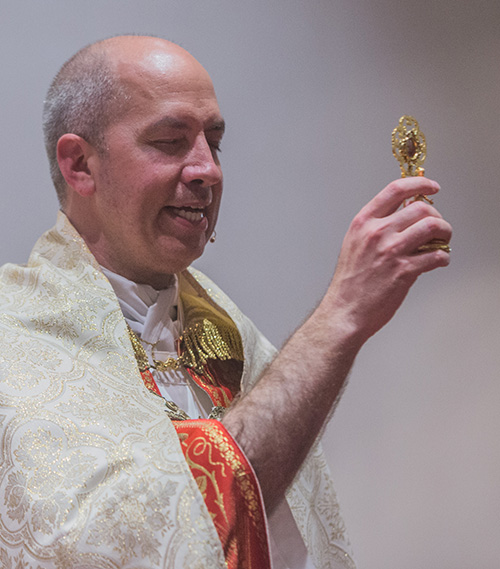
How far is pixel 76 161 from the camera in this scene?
1.47 metres

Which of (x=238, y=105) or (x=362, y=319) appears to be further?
(x=238, y=105)

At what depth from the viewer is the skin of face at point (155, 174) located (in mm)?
1397

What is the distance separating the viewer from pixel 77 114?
1480 millimetres

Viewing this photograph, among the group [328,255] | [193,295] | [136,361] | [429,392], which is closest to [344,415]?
[429,392]

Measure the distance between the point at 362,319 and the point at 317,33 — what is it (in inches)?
54.3

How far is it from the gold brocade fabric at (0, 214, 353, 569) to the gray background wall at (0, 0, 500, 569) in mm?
856

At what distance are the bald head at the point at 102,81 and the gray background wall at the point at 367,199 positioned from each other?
0.57 m

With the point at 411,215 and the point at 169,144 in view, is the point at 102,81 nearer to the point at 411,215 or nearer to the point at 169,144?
the point at 169,144

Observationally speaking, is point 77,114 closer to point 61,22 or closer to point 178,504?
point 61,22

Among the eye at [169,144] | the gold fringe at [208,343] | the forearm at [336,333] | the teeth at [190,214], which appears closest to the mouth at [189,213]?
the teeth at [190,214]

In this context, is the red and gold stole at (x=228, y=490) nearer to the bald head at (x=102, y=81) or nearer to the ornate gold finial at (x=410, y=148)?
the ornate gold finial at (x=410, y=148)

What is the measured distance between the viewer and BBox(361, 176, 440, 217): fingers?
3.65 feet

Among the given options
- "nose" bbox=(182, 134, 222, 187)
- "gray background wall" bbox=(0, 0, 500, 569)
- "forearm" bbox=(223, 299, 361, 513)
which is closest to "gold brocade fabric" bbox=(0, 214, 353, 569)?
"forearm" bbox=(223, 299, 361, 513)

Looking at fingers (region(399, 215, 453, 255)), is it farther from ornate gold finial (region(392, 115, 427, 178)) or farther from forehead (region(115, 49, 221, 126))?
forehead (region(115, 49, 221, 126))
